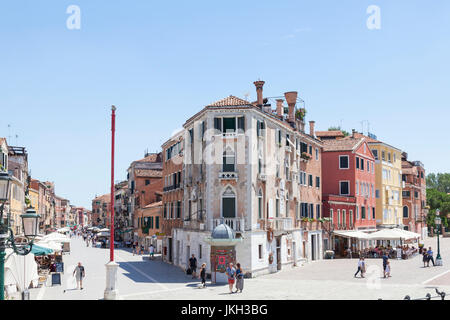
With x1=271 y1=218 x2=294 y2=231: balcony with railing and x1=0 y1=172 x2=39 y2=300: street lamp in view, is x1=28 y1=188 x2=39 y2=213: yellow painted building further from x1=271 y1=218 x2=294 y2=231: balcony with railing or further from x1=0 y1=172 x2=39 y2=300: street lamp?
x1=0 y1=172 x2=39 y2=300: street lamp

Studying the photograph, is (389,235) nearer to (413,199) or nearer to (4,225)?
(413,199)

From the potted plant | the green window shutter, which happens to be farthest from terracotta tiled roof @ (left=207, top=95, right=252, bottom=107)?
the potted plant

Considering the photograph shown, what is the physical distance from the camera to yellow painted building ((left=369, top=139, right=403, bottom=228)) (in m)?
66.6

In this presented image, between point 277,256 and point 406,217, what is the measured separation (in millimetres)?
52841

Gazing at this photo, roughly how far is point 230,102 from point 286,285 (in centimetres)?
1281

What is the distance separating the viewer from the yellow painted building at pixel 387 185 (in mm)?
66625

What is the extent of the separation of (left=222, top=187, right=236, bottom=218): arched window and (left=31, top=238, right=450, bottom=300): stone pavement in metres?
4.51

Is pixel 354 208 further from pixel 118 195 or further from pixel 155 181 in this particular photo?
pixel 118 195

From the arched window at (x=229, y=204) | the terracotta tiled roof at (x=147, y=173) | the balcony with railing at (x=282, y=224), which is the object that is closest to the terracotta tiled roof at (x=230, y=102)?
the arched window at (x=229, y=204)

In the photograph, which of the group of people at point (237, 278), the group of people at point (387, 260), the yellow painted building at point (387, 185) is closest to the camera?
the group of people at point (237, 278)

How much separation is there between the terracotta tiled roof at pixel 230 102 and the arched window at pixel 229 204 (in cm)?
567

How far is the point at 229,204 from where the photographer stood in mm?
33812

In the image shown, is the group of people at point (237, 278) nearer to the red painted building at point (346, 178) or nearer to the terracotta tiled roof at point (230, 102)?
the terracotta tiled roof at point (230, 102)
